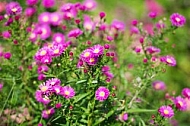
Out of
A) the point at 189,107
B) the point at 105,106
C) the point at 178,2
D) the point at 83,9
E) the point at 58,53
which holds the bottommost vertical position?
the point at 189,107

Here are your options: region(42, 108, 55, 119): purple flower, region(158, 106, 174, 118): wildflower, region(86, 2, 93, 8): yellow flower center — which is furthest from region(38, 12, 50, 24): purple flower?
region(158, 106, 174, 118): wildflower

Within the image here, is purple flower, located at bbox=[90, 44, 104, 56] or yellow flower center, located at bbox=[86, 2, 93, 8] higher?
yellow flower center, located at bbox=[86, 2, 93, 8]

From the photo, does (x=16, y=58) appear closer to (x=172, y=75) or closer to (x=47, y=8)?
(x=47, y=8)

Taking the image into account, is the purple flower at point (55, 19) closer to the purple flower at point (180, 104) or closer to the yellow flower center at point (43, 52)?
the yellow flower center at point (43, 52)

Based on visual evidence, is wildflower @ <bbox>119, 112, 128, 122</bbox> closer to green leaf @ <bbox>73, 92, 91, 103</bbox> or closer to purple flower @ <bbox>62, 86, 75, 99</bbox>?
green leaf @ <bbox>73, 92, 91, 103</bbox>

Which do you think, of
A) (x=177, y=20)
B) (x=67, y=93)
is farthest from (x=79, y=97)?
(x=177, y=20)

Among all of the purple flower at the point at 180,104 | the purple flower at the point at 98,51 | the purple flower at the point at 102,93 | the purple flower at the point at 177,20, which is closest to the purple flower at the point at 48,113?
the purple flower at the point at 102,93

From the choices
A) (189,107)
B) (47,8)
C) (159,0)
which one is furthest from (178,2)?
(47,8)
